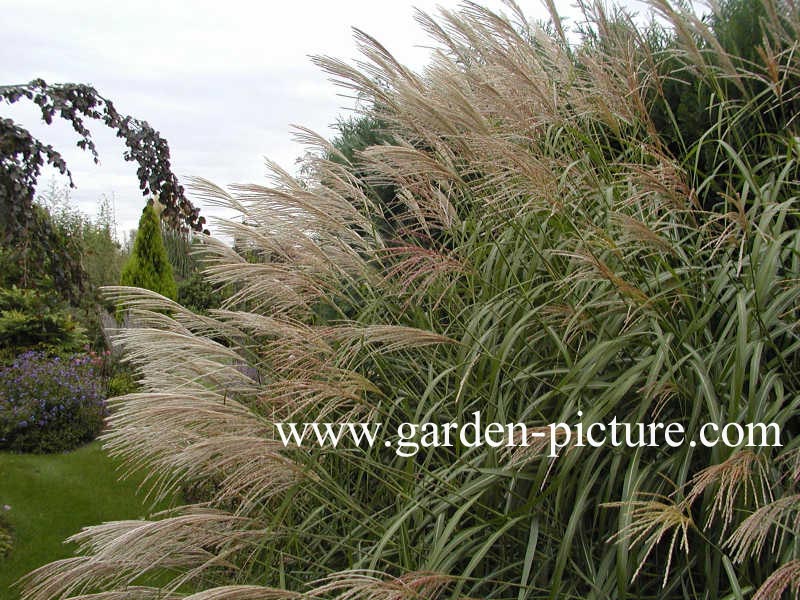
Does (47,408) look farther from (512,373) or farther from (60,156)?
(512,373)

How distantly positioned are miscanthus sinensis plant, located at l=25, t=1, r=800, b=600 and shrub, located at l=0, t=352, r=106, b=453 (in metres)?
4.58

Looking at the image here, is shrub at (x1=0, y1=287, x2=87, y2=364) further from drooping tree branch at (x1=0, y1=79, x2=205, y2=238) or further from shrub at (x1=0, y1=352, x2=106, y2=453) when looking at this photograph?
drooping tree branch at (x1=0, y1=79, x2=205, y2=238)

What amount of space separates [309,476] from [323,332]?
0.47 m

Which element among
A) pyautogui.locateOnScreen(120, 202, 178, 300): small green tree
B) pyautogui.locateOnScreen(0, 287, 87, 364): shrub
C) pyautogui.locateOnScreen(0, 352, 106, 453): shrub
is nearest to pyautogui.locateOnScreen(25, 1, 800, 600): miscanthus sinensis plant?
pyautogui.locateOnScreen(0, 352, 106, 453): shrub

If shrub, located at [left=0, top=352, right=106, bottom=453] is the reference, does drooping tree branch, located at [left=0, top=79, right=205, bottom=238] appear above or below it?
above

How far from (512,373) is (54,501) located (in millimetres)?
4675

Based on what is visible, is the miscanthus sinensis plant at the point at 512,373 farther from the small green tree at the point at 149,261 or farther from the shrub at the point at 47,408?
the small green tree at the point at 149,261

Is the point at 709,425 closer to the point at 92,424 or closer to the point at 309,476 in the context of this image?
the point at 309,476

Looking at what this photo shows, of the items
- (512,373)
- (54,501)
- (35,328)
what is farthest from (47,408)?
(512,373)

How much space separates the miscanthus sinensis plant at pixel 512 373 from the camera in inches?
75.4

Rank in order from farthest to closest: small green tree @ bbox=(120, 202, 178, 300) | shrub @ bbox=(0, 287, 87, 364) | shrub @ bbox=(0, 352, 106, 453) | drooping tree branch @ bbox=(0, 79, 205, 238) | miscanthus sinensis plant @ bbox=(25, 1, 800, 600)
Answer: small green tree @ bbox=(120, 202, 178, 300) < shrub @ bbox=(0, 287, 87, 364) < shrub @ bbox=(0, 352, 106, 453) < drooping tree branch @ bbox=(0, 79, 205, 238) < miscanthus sinensis plant @ bbox=(25, 1, 800, 600)

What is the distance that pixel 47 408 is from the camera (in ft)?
23.6

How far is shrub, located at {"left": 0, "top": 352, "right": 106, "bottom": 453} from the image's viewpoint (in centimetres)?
694

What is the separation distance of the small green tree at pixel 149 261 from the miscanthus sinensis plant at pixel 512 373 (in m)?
7.67
